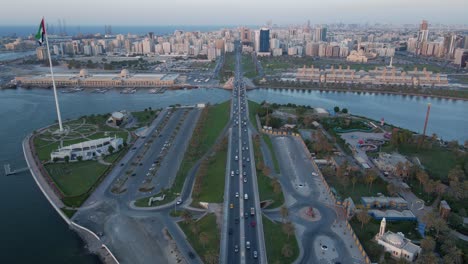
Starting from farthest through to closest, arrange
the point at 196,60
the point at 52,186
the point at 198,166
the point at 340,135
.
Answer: the point at 196,60
the point at 340,135
the point at 198,166
the point at 52,186

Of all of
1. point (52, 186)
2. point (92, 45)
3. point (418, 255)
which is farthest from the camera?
point (92, 45)

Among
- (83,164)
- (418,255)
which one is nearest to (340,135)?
(418,255)

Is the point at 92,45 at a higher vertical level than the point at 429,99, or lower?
higher

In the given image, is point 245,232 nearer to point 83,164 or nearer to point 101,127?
point 83,164

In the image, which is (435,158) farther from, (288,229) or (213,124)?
(213,124)

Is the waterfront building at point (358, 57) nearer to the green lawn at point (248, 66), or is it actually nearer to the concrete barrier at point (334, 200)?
the green lawn at point (248, 66)

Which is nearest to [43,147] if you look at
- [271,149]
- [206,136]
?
[206,136]

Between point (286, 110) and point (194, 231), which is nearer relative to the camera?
point (194, 231)
